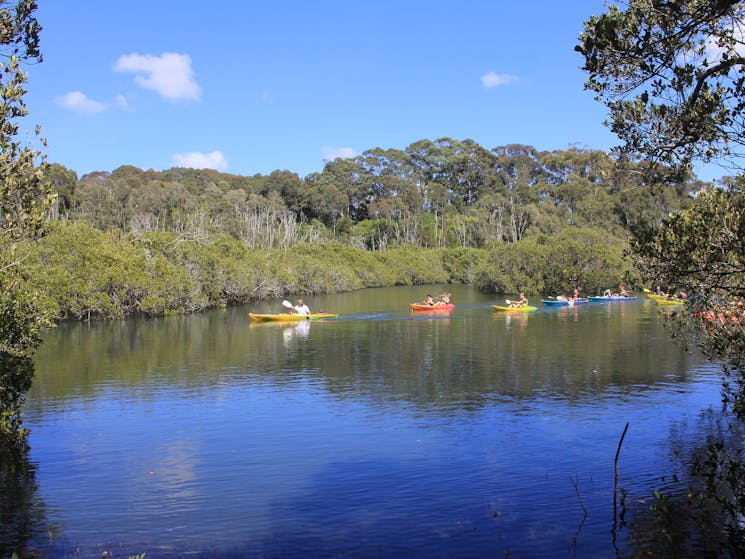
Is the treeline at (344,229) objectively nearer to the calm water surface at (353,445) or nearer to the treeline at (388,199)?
the treeline at (388,199)

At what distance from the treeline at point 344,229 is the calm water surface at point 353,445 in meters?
4.20

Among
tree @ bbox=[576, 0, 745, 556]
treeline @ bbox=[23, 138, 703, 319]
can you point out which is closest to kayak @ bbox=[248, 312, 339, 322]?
treeline @ bbox=[23, 138, 703, 319]

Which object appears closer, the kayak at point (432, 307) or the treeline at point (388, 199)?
the kayak at point (432, 307)

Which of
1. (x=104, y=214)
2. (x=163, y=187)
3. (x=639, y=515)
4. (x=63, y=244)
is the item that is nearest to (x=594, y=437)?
(x=639, y=515)

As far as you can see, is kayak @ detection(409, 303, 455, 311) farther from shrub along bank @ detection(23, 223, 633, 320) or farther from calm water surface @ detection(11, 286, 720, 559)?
calm water surface @ detection(11, 286, 720, 559)

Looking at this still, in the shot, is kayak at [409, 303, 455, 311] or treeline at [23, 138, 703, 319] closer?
treeline at [23, 138, 703, 319]

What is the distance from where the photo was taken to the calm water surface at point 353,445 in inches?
388

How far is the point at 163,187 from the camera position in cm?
8500

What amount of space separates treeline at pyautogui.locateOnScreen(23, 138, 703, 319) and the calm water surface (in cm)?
420

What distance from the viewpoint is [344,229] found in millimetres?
96250

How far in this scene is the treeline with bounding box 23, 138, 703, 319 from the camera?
40562mm

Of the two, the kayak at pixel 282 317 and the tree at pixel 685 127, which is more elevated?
the tree at pixel 685 127

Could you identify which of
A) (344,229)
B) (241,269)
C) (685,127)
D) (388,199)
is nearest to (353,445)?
(685,127)

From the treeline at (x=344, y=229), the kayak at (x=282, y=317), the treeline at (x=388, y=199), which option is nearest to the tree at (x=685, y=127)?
the treeline at (x=344, y=229)
